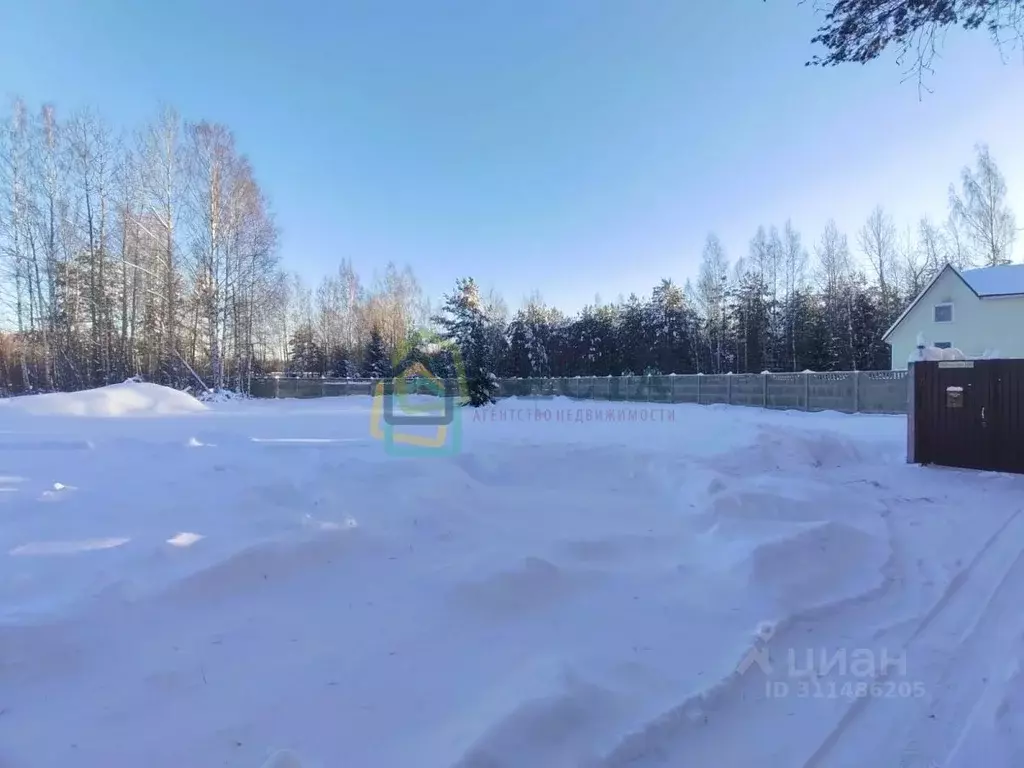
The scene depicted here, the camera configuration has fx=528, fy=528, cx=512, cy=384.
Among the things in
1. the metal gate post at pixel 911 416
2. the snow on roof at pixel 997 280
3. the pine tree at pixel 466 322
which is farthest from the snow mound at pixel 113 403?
the snow on roof at pixel 997 280

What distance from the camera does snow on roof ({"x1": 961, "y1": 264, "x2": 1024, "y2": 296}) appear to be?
18.8 metres

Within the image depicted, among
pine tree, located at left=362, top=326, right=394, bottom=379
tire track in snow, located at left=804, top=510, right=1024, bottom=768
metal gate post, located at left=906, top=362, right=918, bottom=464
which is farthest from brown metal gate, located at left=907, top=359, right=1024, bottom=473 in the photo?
pine tree, located at left=362, top=326, right=394, bottom=379

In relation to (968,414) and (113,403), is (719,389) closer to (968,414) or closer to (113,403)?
(968,414)

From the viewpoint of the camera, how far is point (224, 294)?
2031 centimetres

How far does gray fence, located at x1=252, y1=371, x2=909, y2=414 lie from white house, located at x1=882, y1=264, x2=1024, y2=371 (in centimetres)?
568

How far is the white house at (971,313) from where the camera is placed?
1875 cm

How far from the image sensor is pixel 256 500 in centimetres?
385

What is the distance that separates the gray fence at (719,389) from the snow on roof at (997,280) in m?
9.22

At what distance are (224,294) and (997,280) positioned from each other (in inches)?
1142

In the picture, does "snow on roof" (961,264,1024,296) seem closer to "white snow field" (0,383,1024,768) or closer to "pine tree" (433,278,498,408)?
"pine tree" (433,278,498,408)

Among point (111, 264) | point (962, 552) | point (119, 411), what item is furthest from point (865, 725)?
point (111, 264)

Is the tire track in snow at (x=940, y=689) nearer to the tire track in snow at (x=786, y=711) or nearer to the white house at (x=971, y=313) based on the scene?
the tire track in snow at (x=786, y=711)

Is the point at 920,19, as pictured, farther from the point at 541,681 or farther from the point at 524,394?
the point at 524,394

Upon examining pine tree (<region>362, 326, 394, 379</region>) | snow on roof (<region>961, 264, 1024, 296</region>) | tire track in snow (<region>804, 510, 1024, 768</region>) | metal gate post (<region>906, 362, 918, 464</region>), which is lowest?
tire track in snow (<region>804, 510, 1024, 768</region>)
